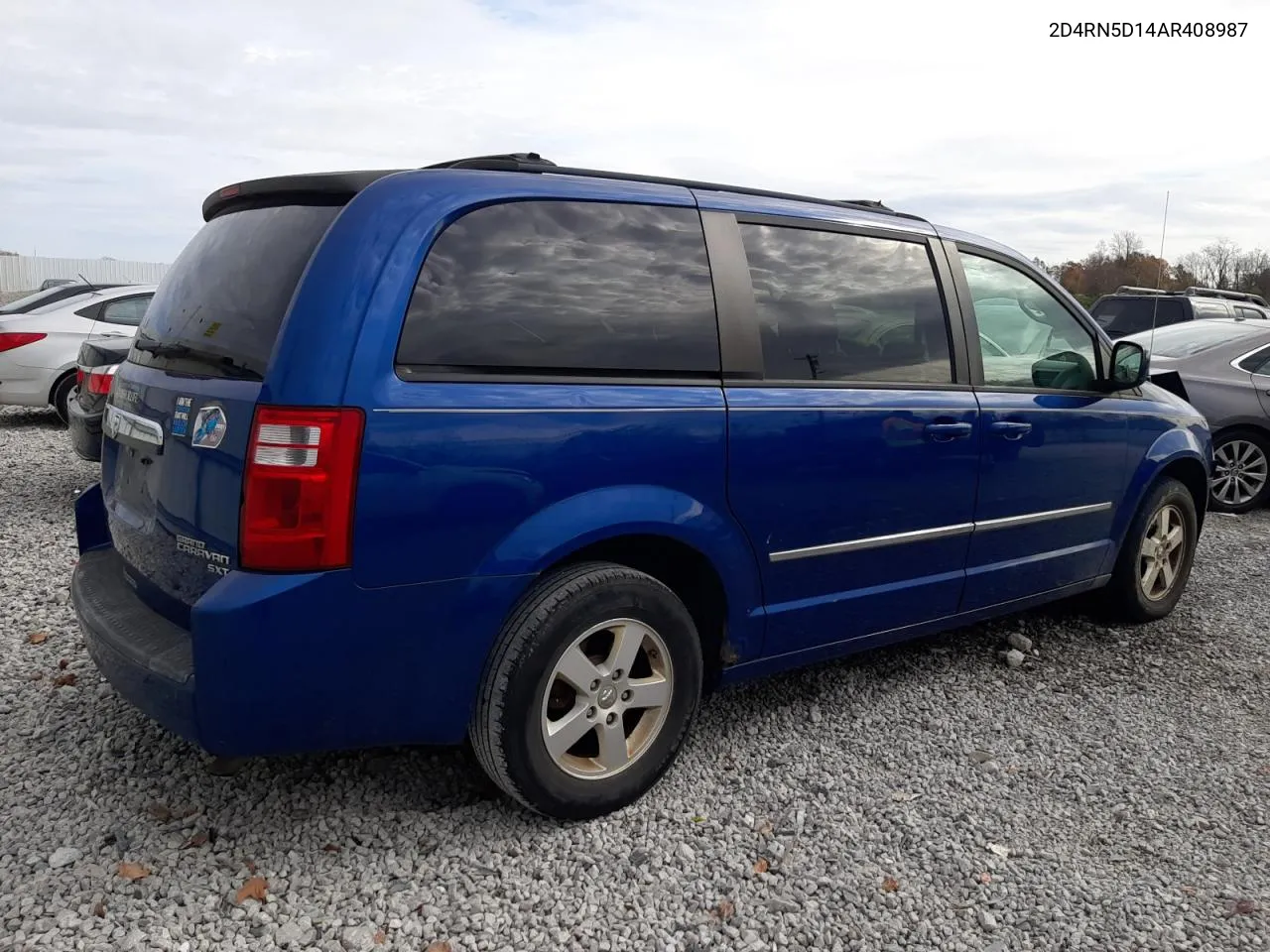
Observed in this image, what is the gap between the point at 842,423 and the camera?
3438mm

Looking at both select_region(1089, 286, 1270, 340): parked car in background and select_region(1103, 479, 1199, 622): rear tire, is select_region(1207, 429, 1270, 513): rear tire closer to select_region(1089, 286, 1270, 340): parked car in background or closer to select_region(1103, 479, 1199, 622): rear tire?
select_region(1103, 479, 1199, 622): rear tire

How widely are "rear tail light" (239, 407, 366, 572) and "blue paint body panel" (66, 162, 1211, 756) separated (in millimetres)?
35

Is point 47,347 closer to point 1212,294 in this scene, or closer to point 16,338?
point 16,338

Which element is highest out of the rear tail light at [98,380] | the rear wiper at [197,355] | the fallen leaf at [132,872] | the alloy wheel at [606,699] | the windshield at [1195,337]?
the windshield at [1195,337]

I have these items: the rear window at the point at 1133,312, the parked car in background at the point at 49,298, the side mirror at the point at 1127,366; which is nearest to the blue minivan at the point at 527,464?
the side mirror at the point at 1127,366

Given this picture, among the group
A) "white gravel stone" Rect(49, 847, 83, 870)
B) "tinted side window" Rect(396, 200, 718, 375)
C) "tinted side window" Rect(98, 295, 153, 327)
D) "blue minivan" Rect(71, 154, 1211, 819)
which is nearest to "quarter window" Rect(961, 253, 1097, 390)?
"blue minivan" Rect(71, 154, 1211, 819)

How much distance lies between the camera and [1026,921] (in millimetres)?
2691

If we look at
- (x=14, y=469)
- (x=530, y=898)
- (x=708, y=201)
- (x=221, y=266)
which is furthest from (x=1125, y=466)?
(x=14, y=469)

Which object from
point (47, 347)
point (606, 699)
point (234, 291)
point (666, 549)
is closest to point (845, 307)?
→ point (666, 549)

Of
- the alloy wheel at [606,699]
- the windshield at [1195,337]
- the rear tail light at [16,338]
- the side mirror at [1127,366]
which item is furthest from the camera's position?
the rear tail light at [16,338]

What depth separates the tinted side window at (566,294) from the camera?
8.81 ft

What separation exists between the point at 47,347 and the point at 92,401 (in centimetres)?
453

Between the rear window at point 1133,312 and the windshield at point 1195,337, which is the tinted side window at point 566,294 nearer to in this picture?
the windshield at point 1195,337

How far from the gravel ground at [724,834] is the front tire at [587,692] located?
0.16 metres
